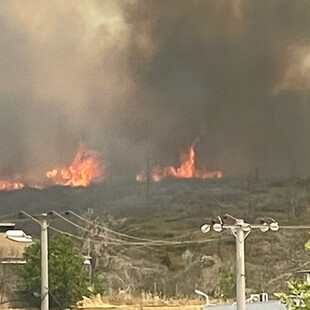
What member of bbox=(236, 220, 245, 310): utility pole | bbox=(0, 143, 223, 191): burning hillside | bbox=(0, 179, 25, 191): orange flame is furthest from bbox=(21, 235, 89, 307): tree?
bbox=(236, 220, 245, 310): utility pole

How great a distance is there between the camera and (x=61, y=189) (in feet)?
192

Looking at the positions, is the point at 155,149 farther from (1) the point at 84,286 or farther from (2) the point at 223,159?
(1) the point at 84,286

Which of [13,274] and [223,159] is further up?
[223,159]

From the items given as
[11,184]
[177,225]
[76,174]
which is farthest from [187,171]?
[11,184]

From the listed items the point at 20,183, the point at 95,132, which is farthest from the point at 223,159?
the point at 20,183

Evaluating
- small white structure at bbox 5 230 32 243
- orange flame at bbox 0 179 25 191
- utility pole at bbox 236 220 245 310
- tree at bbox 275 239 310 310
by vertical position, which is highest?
orange flame at bbox 0 179 25 191

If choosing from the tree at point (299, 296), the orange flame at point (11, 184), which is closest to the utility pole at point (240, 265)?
the tree at point (299, 296)

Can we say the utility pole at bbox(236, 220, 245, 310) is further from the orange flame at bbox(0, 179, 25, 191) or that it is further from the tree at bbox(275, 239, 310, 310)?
the orange flame at bbox(0, 179, 25, 191)

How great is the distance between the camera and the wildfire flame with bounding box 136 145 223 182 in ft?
193

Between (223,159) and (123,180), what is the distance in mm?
6457

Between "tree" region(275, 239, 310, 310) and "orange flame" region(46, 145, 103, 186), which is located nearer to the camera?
"tree" region(275, 239, 310, 310)

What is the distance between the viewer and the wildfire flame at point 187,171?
58750 mm

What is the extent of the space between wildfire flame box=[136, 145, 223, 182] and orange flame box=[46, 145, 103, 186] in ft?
8.92

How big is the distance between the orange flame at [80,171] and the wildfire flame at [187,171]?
2.72 meters
